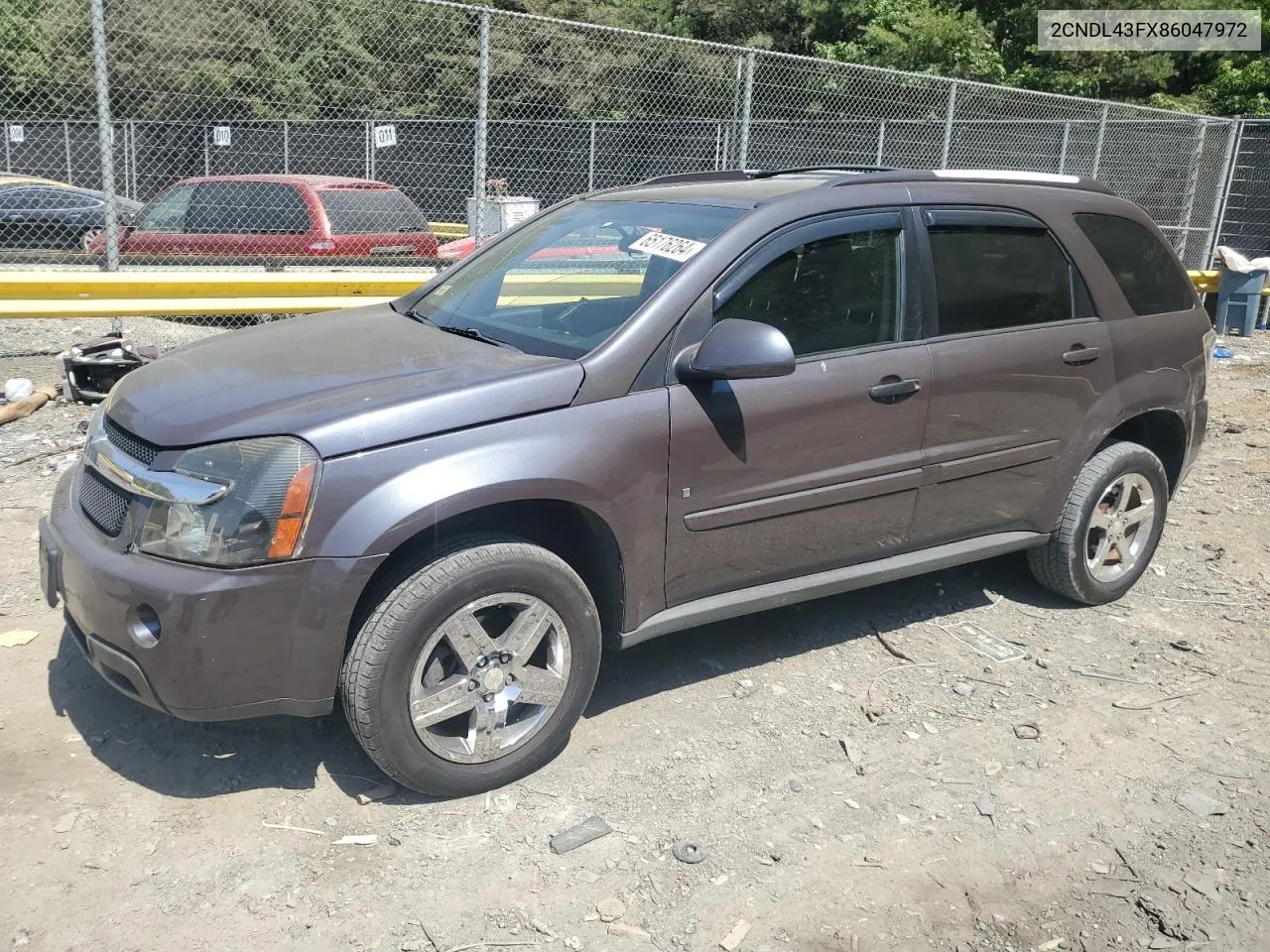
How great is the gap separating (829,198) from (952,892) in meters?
2.31

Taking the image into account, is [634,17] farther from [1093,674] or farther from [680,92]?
[1093,674]

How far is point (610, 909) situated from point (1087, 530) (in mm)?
2851

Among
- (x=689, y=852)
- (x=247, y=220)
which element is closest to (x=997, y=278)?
(x=689, y=852)

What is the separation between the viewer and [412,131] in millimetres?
18375

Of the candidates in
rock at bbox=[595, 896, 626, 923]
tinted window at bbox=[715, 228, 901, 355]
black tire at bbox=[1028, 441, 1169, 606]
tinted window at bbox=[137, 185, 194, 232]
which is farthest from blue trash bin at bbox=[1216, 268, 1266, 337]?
rock at bbox=[595, 896, 626, 923]

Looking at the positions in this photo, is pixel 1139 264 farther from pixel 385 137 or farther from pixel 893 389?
pixel 385 137

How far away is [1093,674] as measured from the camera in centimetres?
431

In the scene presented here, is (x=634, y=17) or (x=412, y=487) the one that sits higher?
(x=634, y=17)

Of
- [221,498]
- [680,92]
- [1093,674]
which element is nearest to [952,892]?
[1093,674]

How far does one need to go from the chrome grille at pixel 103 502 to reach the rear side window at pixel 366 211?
792 cm

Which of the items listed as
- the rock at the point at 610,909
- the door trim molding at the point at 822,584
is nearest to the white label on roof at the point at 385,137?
the door trim molding at the point at 822,584

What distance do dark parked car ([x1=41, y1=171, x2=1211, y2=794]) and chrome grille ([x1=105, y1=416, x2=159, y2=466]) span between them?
0.01 metres

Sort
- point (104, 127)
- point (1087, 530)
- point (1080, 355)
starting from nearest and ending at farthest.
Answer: point (1080, 355), point (1087, 530), point (104, 127)

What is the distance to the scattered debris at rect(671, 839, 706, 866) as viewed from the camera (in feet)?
10.1
